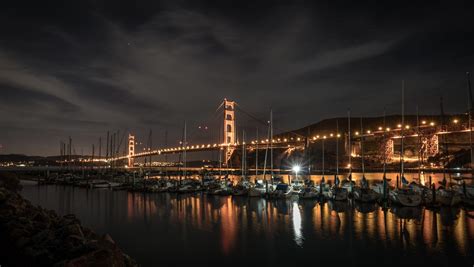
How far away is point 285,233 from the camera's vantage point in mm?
14828

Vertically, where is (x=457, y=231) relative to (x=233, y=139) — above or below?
below

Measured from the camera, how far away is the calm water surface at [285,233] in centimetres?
1109

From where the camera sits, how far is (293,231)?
15.2 metres

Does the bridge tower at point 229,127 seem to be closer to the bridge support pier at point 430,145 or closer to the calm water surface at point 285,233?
the bridge support pier at point 430,145

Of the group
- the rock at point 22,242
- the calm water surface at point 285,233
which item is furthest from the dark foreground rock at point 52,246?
the calm water surface at point 285,233

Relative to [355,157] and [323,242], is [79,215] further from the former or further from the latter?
[355,157]

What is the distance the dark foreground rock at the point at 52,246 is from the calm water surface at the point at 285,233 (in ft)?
9.79

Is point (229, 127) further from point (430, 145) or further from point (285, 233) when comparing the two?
point (285, 233)

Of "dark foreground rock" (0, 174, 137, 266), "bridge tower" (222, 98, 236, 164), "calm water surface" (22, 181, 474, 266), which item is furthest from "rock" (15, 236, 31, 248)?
"bridge tower" (222, 98, 236, 164)

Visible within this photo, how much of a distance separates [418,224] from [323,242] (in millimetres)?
6416

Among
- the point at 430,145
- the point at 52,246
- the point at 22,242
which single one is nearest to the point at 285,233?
the point at 52,246

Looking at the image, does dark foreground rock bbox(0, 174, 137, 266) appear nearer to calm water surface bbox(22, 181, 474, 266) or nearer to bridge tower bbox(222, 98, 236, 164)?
calm water surface bbox(22, 181, 474, 266)

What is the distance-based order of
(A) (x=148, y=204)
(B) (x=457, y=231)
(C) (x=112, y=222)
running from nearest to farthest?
(B) (x=457, y=231) → (C) (x=112, y=222) → (A) (x=148, y=204)

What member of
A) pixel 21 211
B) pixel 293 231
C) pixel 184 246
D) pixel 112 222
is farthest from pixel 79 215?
pixel 293 231
